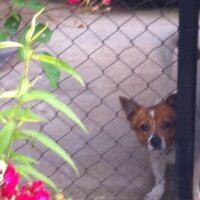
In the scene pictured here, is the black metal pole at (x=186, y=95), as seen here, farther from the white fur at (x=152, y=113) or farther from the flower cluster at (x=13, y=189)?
the flower cluster at (x=13, y=189)

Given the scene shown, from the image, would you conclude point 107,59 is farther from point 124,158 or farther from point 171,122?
point 171,122

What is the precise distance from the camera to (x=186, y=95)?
2871 mm

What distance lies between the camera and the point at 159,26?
6.71 meters

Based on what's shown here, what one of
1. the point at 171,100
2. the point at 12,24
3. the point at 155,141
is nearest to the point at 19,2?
the point at 12,24

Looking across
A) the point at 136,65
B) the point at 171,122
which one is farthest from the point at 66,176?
the point at 136,65

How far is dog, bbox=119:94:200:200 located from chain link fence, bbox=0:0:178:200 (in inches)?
3.1

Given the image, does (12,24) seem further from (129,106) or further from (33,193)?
(129,106)

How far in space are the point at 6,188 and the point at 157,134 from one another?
2.40 metres

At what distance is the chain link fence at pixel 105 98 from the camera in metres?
3.78

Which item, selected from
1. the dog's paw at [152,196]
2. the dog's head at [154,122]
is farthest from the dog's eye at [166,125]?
the dog's paw at [152,196]

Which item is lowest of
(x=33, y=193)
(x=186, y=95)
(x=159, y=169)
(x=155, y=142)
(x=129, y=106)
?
(x=159, y=169)

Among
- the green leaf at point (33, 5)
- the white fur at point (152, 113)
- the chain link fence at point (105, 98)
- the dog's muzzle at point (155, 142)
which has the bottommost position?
the chain link fence at point (105, 98)

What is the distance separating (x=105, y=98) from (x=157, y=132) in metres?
1.41

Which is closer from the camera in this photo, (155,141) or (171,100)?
(171,100)
